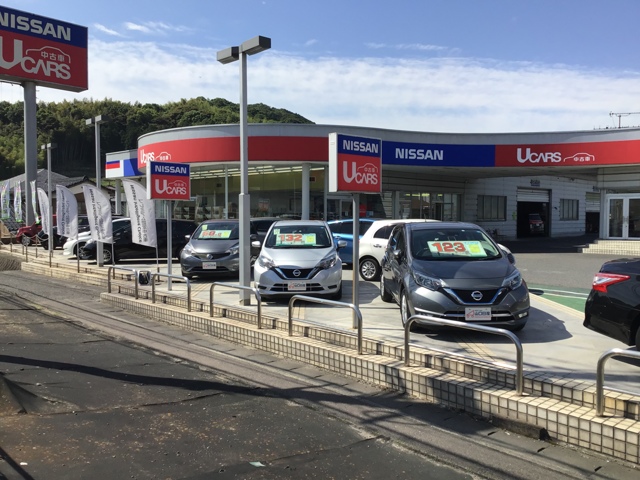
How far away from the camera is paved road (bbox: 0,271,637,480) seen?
12.6 feet

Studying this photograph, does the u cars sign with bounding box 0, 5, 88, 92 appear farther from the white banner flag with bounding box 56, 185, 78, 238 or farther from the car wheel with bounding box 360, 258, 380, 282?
the car wheel with bounding box 360, 258, 380, 282

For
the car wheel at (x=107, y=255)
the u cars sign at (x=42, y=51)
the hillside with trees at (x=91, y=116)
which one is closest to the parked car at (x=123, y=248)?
the car wheel at (x=107, y=255)

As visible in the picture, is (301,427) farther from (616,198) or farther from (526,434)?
(616,198)

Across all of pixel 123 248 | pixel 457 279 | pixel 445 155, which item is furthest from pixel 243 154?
pixel 445 155

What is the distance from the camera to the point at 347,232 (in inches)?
627

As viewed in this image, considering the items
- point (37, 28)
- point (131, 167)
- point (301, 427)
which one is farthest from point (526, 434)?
point (37, 28)

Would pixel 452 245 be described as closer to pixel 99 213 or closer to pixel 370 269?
pixel 370 269

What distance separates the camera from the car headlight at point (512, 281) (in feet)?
22.1

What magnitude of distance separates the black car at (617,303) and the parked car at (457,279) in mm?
1020

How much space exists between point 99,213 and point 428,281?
10974 mm

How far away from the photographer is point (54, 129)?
91.2 metres

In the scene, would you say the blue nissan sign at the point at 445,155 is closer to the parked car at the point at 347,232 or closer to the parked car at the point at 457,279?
the parked car at the point at 347,232

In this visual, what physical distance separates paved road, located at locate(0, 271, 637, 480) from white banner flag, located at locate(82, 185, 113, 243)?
7728 mm

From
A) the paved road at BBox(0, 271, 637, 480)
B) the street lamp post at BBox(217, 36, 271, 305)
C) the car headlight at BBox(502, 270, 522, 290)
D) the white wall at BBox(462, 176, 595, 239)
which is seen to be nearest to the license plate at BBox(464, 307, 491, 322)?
the car headlight at BBox(502, 270, 522, 290)
